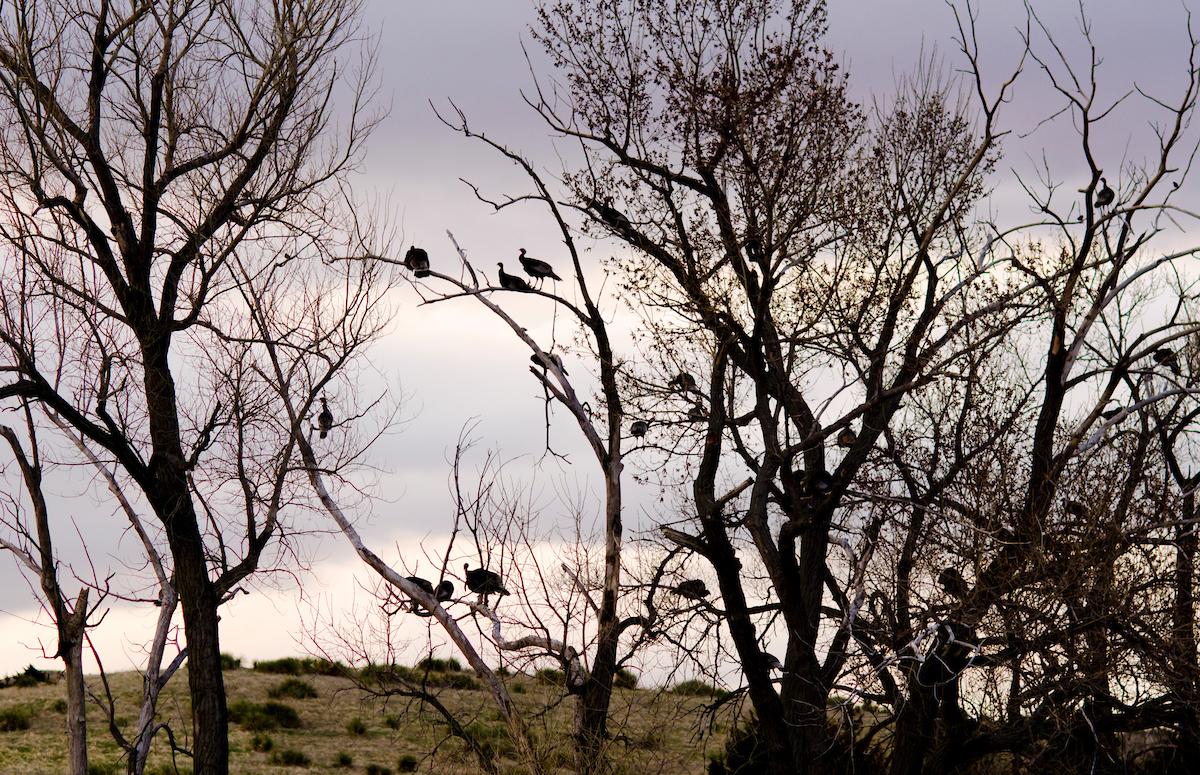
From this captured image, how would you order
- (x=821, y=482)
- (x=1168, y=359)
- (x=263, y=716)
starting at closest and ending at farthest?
(x=821, y=482)
(x=1168, y=359)
(x=263, y=716)

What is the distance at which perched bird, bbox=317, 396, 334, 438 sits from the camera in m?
13.2

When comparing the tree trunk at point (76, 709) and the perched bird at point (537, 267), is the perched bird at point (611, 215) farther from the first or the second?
the tree trunk at point (76, 709)

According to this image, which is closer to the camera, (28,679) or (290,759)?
(290,759)

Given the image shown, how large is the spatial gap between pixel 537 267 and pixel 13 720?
15.2 meters

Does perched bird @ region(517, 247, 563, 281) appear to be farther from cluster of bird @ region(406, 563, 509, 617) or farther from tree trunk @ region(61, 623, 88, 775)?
tree trunk @ region(61, 623, 88, 775)

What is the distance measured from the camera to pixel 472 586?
12758mm

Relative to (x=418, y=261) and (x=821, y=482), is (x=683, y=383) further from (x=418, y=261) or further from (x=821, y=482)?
(x=418, y=261)

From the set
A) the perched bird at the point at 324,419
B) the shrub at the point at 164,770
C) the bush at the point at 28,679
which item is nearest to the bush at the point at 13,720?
the bush at the point at 28,679

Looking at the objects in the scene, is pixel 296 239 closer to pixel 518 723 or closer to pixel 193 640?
pixel 193 640

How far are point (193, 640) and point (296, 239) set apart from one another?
17.7 feet

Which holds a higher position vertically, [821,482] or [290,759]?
[821,482]

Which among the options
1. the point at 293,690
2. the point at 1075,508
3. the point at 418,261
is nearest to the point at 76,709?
the point at 418,261

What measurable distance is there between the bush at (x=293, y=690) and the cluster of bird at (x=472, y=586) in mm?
10934

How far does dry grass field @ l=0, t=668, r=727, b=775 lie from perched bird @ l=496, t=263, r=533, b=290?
238 inches
